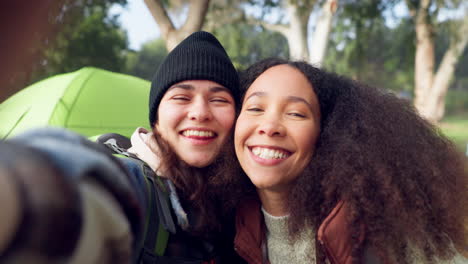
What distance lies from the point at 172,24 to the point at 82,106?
6.79 ft

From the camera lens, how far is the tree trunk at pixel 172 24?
222 inches

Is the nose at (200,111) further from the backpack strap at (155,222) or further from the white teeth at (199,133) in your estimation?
the backpack strap at (155,222)

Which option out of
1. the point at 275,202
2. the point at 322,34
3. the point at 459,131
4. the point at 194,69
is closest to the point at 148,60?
the point at 459,131

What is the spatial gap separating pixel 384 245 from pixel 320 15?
8.06 m

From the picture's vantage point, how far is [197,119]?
2.25 meters

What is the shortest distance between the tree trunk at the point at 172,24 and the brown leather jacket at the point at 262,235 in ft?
13.0

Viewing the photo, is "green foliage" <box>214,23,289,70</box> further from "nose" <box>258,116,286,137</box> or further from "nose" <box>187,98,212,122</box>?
"nose" <box>258,116,286,137</box>

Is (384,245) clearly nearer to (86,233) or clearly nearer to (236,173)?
(236,173)

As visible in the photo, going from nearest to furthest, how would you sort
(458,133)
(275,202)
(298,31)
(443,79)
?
(275,202) → (298,31) → (443,79) → (458,133)

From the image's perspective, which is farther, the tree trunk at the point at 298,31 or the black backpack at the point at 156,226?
the tree trunk at the point at 298,31

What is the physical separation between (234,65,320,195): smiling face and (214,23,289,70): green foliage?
30.1 ft

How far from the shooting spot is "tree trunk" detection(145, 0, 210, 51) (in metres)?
5.63

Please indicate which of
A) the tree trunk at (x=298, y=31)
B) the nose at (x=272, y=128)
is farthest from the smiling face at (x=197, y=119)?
the tree trunk at (x=298, y=31)

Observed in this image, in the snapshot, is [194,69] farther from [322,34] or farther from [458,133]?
[458,133]
